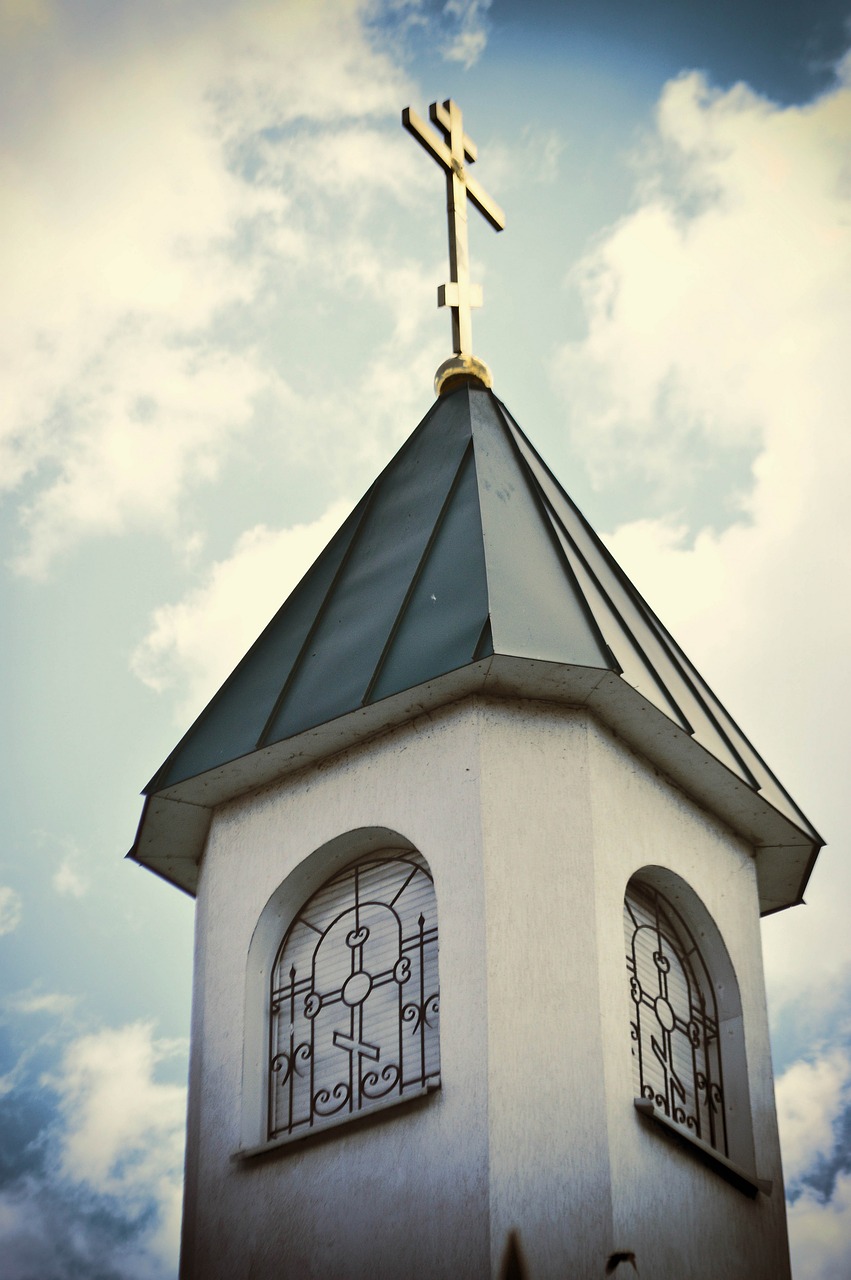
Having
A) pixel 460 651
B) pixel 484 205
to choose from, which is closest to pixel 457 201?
pixel 484 205

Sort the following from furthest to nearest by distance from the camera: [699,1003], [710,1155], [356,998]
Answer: [699,1003]
[356,998]
[710,1155]

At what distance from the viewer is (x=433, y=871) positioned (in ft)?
39.1

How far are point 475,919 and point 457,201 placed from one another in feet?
21.2

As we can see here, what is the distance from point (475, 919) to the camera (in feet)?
37.9

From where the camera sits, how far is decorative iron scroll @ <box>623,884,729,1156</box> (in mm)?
12156

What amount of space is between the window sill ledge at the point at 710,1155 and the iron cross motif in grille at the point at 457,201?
5979mm

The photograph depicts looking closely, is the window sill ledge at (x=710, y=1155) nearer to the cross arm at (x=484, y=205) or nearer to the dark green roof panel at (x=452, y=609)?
the dark green roof panel at (x=452, y=609)

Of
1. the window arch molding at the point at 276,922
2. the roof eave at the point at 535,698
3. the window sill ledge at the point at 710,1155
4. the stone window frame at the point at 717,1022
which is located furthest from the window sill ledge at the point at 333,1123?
the roof eave at the point at 535,698

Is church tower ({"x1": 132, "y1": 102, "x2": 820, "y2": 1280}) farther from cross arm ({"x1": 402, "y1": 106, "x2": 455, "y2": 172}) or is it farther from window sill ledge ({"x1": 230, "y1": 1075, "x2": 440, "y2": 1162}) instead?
cross arm ({"x1": 402, "y1": 106, "x2": 455, "y2": 172})

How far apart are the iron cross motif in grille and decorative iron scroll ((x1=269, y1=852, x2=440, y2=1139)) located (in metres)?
4.48

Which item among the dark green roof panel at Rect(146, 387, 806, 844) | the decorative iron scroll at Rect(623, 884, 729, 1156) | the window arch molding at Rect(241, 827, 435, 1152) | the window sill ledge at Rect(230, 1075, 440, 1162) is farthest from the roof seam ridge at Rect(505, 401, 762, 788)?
the window sill ledge at Rect(230, 1075, 440, 1162)

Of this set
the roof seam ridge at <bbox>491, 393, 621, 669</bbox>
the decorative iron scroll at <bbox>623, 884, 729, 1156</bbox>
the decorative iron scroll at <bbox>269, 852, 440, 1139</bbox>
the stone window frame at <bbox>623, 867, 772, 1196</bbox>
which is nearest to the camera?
the decorative iron scroll at <bbox>269, 852, 440, 1139</bbox>

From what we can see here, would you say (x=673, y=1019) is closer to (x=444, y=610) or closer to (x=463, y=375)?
(x=444, y=610)

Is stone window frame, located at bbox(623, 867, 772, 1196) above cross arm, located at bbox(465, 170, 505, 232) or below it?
below
